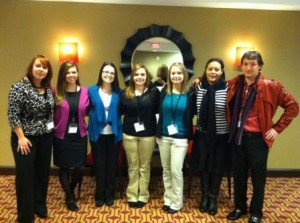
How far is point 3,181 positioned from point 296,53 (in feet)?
14.0

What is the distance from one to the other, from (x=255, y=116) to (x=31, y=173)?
2003 millimetres

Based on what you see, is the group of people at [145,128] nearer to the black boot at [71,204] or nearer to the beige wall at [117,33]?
the black boot at [71,204]

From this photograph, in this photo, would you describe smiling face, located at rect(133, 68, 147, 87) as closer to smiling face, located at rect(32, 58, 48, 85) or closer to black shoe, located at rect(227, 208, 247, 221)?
smiling face, located at rect(32, 58, 48, 85)

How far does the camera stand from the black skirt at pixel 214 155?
9.56ft

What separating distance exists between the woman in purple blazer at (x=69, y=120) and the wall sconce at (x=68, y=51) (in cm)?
106

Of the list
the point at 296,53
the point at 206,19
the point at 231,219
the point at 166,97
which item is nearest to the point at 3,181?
the point at 166,97

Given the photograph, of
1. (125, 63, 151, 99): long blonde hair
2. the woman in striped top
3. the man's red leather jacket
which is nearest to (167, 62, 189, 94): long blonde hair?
the woman in striped top

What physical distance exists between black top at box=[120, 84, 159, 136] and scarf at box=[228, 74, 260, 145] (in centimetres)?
76

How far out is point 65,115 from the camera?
113 inches

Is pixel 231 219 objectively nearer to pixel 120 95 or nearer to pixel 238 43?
pixel 120 95

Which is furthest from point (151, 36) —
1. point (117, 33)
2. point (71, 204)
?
point (71, 204)

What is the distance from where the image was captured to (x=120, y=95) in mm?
3082

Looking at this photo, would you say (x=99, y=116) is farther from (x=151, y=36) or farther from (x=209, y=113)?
(x=151, y=36)

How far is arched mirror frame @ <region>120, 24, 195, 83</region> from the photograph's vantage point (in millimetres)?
3975
